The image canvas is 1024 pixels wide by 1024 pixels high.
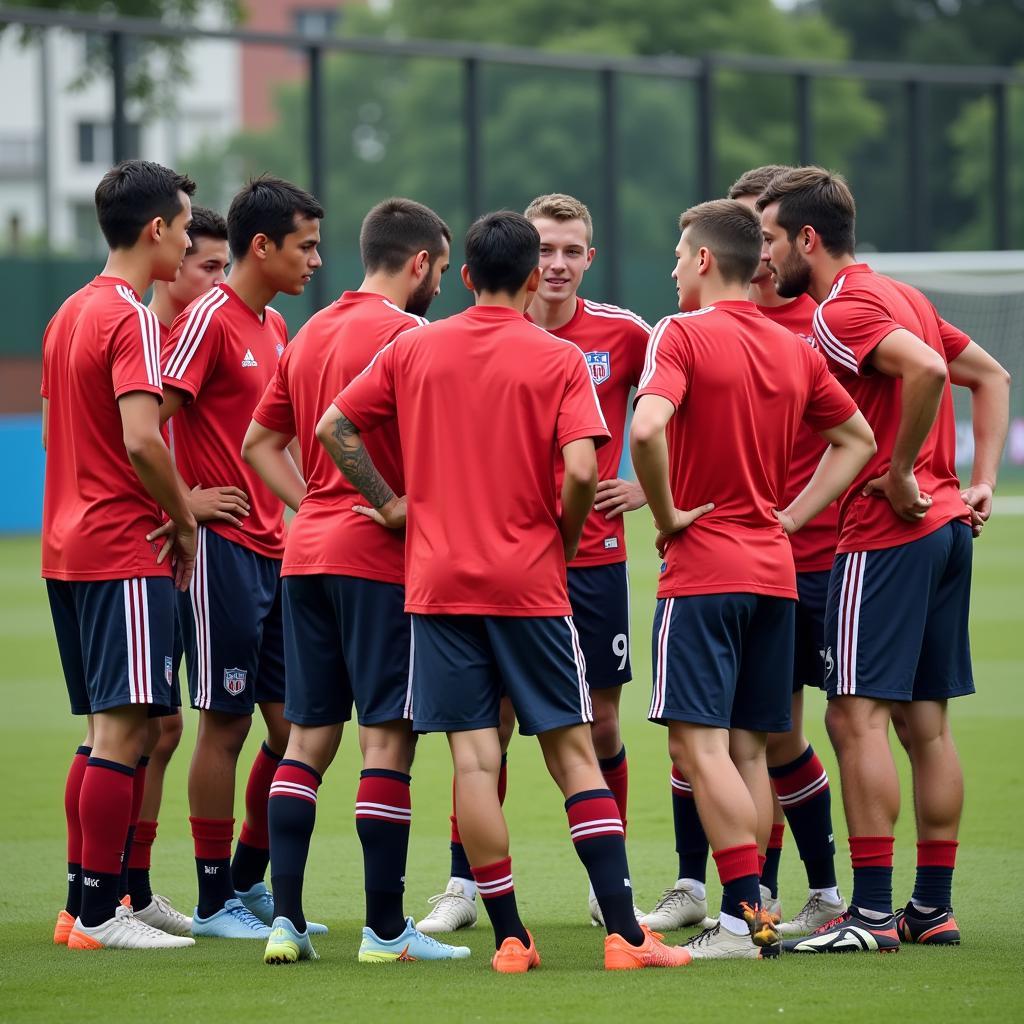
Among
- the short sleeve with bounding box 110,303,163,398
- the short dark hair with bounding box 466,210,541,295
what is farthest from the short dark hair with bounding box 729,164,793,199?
the short sleeve with bounding box 110,303,163,398


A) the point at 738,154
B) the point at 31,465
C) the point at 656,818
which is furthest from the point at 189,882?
the point at 738,154

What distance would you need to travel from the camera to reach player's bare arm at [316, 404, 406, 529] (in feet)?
16.7

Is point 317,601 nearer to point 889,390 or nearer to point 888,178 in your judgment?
point 889,390

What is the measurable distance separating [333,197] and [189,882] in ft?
149

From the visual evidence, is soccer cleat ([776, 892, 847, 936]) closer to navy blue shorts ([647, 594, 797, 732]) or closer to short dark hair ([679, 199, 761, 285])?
navy blue shorts ([647, 594, 797, 732])

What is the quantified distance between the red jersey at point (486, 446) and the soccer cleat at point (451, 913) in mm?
1420

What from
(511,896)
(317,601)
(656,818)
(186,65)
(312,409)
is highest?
(186,65)

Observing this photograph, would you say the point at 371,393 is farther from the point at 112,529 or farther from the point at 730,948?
the point at 730,948

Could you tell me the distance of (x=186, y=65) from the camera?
26.6 m

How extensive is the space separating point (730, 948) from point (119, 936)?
193 centimetres

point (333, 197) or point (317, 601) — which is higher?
point (333, 197)

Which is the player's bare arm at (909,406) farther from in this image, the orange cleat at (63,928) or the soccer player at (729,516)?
the orange cleat at (63,928)

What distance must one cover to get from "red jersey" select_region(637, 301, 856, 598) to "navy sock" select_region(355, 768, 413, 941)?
1.04 m

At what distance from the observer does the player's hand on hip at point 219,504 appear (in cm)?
Answer: 577
